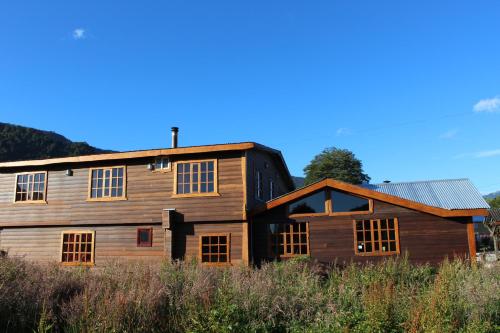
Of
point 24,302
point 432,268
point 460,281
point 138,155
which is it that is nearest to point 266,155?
point 138,155

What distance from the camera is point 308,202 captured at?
1543 cm

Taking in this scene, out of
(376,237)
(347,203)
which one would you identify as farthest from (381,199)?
(376,237)

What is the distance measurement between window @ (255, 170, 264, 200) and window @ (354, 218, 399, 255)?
4267 millimetres

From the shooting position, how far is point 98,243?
1741 centimetres

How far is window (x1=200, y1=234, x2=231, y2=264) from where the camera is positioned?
15734 mm

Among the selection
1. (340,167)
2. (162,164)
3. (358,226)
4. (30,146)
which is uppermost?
(30,146)

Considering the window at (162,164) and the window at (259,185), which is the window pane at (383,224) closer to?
the window at (259,185)

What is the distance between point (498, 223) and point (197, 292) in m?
23.0

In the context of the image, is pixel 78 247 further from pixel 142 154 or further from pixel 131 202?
pixel 142 154

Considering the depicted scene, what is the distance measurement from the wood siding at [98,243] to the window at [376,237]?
291 inches

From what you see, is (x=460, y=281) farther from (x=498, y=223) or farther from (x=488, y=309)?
(x=498, y=223)

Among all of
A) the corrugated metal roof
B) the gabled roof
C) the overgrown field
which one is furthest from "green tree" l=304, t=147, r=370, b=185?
the overgrown field

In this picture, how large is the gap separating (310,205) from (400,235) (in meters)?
3.22

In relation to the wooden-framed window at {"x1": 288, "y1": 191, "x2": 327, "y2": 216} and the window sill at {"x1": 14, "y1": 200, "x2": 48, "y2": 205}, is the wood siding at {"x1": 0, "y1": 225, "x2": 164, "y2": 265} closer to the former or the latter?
the window sill at {"x1": 14, "y1": 200, "x2": 48, "y2": 205}
